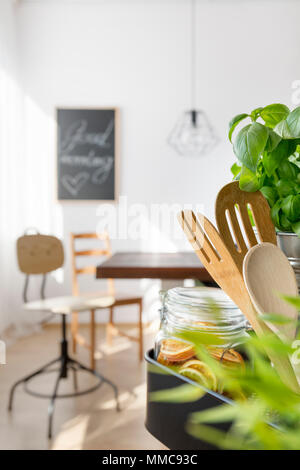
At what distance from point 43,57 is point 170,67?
1.11 metres

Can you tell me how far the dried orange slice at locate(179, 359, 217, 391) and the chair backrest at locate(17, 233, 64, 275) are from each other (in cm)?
218

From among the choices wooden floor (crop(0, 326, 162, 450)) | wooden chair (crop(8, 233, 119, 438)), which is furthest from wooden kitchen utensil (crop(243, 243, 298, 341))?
wooden chair (crop(8, 233, 119, 438))

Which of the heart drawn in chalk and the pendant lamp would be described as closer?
the pendant lamp

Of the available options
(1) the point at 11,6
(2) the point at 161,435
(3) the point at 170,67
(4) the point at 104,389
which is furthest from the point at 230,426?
(1) the point at 11,6

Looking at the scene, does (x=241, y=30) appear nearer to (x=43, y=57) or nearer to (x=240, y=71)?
(x=240, y=71)

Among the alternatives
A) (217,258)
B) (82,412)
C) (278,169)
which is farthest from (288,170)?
(82,412)

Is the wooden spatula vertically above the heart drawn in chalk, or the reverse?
the heart drawn in chalk

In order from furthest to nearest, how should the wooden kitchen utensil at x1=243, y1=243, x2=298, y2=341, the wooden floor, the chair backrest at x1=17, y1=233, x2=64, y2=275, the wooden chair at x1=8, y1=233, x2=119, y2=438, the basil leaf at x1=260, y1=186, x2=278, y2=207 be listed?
the chair backrest at x1=17, y1=233, x2=64, y2=275, the wooden chair at x1=8, y1=233, x2=119, y2=438, the wooden floor, the basil leaf at x1=260, y1=186, x2=278, y2=207, the wooden kitchen utensil at x1=243, y1=243, x2=298, y2=341

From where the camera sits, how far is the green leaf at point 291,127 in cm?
44

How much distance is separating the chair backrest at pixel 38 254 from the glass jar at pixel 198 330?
Result: 215 cm

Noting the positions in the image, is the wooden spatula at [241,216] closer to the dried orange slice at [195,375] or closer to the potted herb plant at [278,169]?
the potted herb plant at [278,169]

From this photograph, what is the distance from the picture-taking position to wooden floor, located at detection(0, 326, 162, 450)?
6.37 feet

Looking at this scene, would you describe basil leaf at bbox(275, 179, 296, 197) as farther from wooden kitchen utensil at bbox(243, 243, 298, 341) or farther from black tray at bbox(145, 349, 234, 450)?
black tray at bbox(145, 349, 234, 450)

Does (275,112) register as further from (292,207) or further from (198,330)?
(198,330)
